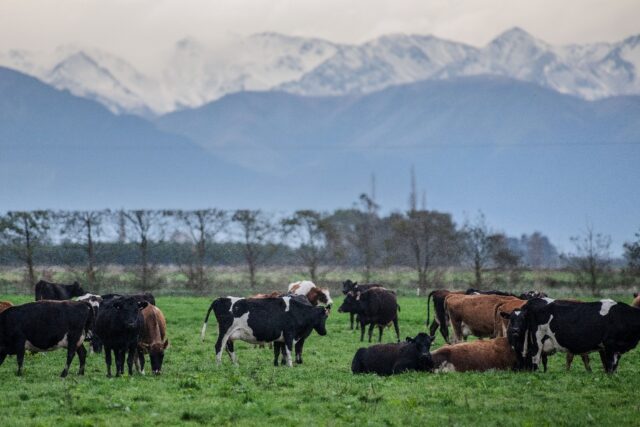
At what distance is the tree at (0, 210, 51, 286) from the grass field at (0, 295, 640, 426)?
122 feet

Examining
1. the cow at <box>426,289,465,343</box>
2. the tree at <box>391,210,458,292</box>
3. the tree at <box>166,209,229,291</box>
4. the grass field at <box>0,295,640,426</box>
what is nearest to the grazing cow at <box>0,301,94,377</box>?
the grass field at <box>0,295,640,426</box>

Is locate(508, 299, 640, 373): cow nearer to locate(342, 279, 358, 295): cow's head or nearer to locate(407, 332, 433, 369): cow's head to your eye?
locate(407, 332, 433, 369): cow's head

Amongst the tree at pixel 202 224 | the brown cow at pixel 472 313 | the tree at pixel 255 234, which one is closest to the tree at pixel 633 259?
the tree at pixel 255 234

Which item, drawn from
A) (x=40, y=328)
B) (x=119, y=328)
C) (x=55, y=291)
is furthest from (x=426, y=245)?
(x=40, y=328)

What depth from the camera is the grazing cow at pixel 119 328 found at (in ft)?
69.7

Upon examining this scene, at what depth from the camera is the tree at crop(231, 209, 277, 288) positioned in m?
65.1

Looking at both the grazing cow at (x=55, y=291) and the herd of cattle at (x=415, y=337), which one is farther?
the grazing cow at (x=55, y=291)

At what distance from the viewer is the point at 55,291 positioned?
4203 centimetres

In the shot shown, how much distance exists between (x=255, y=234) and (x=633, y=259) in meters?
25.3

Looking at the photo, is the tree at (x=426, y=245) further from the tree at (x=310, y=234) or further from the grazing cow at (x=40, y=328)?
the grazing cow at (x=40, y=328)

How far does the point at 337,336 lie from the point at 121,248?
98.2 ft

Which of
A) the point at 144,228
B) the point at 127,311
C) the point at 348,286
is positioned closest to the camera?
the point at 127,311

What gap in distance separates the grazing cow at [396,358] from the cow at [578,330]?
2.15 metres

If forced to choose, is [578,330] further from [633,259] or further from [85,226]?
[85,226]
